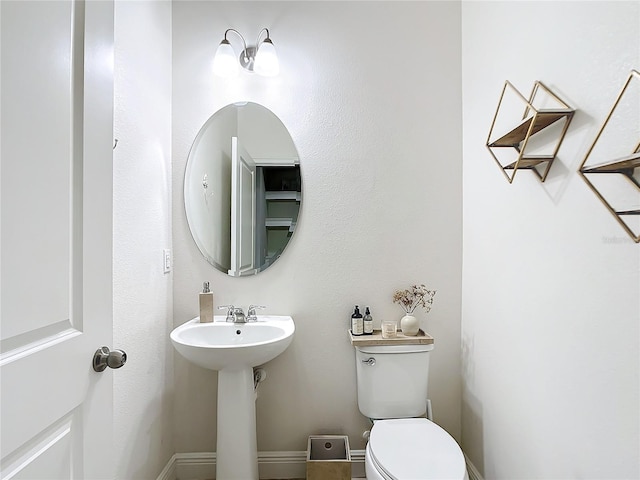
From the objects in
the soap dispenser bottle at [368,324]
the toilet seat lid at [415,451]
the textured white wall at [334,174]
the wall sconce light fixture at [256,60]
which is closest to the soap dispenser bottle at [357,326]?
the soap dispenser bottle at [368,324]

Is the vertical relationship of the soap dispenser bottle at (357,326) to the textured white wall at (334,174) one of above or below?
below

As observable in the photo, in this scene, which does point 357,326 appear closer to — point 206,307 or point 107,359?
point 206,307

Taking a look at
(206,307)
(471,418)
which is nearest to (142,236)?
(206,307)

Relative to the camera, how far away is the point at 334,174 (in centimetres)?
196

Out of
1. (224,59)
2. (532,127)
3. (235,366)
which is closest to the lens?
(532,127)

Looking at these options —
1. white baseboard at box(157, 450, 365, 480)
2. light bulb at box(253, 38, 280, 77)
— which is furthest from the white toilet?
light bulb at box(253, 38, 280, 77)

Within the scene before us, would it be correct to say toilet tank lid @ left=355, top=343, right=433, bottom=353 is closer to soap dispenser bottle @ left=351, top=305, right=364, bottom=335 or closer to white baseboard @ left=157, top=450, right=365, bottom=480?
soap dispenser bottle @ left=351, top=305, right=364, bottom=335

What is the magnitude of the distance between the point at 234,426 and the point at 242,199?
1.09 metres

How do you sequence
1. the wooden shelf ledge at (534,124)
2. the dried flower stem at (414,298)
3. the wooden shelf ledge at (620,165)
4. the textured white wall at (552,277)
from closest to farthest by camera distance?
the wooden shelf ledge at (620,165) < the textured white wall at (552,277) < the wooden shelf ledge at (534,124) < the dried flower stem at (414,298)

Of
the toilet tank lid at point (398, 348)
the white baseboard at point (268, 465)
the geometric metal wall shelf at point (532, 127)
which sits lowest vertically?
the white baseboard at point (268, 465)

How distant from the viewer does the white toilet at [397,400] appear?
145 cm

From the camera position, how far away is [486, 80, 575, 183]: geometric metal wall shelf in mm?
1153

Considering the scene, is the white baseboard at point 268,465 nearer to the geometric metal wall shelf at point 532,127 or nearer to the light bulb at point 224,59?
the geometric metal wall shelf at point 532,127

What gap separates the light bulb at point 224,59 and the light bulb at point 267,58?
0.39ft
